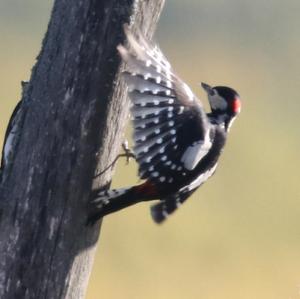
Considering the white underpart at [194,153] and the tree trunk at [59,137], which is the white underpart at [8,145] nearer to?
the tree trunk at [59,137]

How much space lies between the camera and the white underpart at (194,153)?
4.44m

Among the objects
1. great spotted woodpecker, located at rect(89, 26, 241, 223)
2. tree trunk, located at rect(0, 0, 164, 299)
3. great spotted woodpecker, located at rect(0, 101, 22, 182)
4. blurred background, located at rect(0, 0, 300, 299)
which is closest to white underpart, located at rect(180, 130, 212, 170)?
great spotted woodpecker, located at rect(89, 26, 241, 223)

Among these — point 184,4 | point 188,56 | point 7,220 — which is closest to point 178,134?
point 7,220

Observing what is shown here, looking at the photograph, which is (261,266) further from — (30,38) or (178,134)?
(178,134)

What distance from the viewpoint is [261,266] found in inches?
414

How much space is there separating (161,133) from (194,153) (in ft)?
0.51

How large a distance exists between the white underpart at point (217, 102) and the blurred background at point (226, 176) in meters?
3.20

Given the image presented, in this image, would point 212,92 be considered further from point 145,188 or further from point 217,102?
point 145,188

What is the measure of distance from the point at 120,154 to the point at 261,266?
6.08 m

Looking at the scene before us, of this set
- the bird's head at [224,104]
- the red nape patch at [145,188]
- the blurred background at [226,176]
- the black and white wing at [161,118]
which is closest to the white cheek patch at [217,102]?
the bird's head at [224,104]

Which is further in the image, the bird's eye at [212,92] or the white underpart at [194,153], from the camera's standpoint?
the bird's eye at [212,92]

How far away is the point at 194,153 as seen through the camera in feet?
14.6

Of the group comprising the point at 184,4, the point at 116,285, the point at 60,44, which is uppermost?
the point at 184,4

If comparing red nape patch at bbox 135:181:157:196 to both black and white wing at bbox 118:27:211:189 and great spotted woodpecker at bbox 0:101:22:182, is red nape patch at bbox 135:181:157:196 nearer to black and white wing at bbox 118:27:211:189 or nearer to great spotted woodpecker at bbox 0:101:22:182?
black and white wing at bbox 118:27:211:189
